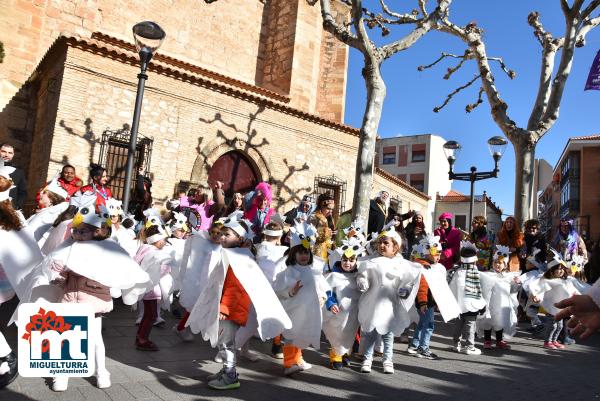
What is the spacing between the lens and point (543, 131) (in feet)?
33.0

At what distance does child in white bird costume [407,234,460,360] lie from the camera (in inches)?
223

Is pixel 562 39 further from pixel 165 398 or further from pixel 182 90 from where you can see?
pixel 165 398

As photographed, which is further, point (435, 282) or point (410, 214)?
point (410, 214)

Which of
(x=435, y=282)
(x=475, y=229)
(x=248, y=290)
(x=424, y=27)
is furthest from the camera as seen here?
(x=424, y=27)

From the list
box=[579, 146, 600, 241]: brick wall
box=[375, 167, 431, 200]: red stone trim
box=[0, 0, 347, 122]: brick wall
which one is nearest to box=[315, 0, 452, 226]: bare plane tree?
box=[0, 0, 347, 122]: brick wall

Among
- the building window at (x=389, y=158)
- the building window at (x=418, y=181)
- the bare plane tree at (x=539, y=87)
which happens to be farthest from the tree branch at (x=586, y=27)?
the building window at (x=389, y=158)

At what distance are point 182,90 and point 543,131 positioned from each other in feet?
31.0

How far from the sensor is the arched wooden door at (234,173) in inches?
552

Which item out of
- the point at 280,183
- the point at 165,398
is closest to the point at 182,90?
the point at 280,183

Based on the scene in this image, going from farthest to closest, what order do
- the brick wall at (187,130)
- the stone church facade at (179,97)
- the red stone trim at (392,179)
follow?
the red stone trim at (392,179) < the stone church facade at (179,97) < the brick wall at (187,130)

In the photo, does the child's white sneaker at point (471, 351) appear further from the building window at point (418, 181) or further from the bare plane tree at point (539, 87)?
the building window at point (418, 181)

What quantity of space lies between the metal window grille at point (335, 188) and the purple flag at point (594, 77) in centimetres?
850

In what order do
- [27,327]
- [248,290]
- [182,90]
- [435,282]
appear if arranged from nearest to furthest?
[27,327] < [248,290] < [435,282] < [182,90]

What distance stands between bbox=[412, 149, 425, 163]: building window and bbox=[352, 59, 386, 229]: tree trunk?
1437 inches
